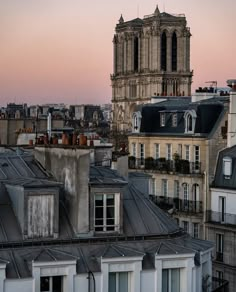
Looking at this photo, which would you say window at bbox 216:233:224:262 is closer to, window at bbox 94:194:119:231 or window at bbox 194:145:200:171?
window at bbox 194:145:200:171

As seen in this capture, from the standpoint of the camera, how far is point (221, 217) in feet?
139

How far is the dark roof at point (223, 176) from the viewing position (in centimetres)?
4188

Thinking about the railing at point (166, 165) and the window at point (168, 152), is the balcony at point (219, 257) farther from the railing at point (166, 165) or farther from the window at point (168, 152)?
the window at point (168, 152)

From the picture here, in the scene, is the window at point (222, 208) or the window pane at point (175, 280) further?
the window at point (222, 208)

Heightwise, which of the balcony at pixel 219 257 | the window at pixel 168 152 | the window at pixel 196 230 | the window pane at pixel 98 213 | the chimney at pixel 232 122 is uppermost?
the chimney at pixel 232 122

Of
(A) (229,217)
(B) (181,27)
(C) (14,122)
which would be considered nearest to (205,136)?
(A) (229,217)

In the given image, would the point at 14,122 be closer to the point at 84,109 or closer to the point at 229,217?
the point at 229,217

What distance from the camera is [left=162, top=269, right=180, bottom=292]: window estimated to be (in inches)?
771

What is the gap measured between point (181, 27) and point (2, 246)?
14425cm

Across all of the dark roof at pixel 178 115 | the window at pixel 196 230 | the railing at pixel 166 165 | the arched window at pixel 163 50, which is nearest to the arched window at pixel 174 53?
the arched window at pixel 163 50

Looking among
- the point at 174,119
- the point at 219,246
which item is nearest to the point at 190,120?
the point at 174,119

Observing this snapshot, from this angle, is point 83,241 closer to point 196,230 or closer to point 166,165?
point 196,230

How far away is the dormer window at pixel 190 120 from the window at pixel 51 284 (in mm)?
28451

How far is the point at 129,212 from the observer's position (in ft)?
69.0
